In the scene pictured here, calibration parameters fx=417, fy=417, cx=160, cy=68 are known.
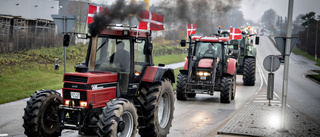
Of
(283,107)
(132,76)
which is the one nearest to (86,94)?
(132,76)

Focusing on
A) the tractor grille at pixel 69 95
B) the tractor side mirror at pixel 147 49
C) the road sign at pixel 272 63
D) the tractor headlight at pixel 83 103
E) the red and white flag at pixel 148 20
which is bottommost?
the tractor headlight at pixel 83 103

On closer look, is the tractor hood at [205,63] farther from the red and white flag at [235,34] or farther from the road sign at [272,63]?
the red and white flag at [235,34]

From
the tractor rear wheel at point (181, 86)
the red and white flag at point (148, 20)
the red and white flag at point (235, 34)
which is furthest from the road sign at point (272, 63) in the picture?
the red and white flag at point (235, 34)

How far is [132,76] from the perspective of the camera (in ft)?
30.4

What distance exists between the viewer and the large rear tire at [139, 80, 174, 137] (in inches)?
361

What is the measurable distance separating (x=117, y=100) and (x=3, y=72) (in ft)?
53.6

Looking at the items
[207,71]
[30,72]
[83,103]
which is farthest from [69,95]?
[30,72]

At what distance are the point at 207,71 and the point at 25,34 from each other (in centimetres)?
1849

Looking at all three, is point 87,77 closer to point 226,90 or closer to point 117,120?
point 117,120

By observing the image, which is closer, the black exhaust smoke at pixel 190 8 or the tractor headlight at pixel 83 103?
the tractor headlight at pixel 83 103

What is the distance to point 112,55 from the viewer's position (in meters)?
9.23

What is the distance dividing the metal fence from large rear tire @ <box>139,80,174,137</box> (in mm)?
20711

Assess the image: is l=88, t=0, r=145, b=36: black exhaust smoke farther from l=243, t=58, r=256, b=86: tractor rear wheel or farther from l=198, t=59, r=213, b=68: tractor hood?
l=243, t=58, r=256, b=86: tractor rear wheel

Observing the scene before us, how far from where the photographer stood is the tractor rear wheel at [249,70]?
25.0 metres
